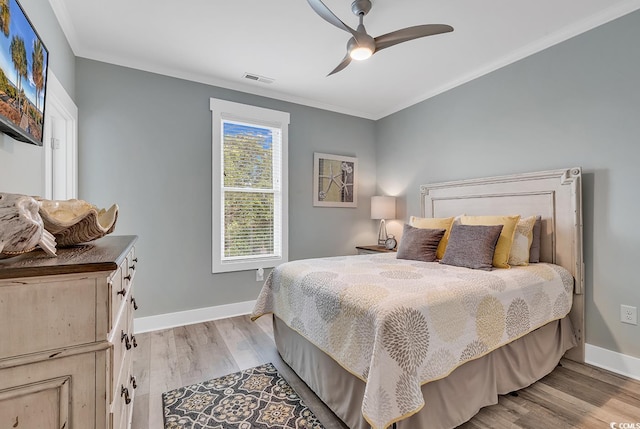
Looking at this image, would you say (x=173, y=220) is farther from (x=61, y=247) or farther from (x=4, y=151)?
(x=61, y=247)

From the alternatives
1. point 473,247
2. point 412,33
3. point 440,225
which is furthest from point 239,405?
point 412,33

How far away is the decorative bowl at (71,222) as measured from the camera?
3.42ft

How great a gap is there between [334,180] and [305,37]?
1.94 metres

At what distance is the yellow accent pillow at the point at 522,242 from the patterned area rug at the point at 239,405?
192cm

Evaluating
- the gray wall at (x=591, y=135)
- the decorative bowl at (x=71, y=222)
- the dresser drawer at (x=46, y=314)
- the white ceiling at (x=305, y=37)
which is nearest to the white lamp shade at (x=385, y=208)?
the gray wall at (x=591, y=135)

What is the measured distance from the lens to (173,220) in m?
3.13

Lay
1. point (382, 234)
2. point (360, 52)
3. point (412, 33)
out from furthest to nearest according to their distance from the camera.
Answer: point (382, 234) → point (360, 52) → point (412, 33)

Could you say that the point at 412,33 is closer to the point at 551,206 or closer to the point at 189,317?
the point at 551,206

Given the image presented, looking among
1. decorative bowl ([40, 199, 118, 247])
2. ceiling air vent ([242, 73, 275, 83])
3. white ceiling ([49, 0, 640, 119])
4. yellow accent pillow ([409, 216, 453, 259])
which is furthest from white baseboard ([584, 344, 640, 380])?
ceiling air vent ([242, 73, 275, 83])

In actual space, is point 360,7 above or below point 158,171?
above

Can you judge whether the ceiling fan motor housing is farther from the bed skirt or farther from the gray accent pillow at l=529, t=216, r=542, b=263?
the bed skirt

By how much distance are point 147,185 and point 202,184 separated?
1.73 ft

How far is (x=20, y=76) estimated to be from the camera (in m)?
1.35

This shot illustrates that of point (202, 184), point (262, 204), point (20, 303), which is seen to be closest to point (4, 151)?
point (20, 303)
